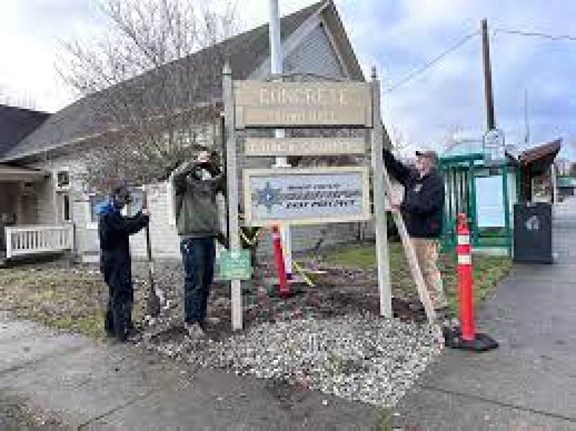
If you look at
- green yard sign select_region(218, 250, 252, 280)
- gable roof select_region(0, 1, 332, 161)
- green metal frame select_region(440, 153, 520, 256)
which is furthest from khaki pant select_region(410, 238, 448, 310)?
gable roof select_region(0, 1, 332, 161)

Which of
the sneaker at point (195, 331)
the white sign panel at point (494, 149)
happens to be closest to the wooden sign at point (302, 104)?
the sneaker at point (195, 331)

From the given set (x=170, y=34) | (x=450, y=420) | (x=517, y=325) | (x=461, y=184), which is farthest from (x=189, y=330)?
(x=170, y=34)

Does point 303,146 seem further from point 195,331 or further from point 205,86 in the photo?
point 205,86

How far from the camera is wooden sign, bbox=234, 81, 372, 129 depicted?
6.17 metres

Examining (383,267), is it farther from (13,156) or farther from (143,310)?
(13,156)

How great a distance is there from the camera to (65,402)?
4.66 metres

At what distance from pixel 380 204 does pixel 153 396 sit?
127 inches

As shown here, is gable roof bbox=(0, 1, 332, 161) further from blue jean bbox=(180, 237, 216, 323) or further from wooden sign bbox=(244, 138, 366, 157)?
blue jean bbox=(180, 237, 216, 323)

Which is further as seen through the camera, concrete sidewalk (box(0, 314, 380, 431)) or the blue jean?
the blue jean

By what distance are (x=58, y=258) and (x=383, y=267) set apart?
579 inches

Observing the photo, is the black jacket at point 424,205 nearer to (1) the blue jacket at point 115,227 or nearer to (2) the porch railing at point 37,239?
(1) the blue jacket at point 115,227

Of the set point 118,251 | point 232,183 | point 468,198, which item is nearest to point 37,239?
point 468,198

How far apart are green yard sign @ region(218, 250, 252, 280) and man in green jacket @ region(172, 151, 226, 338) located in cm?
18

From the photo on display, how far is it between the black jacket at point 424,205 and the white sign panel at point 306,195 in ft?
1.53
